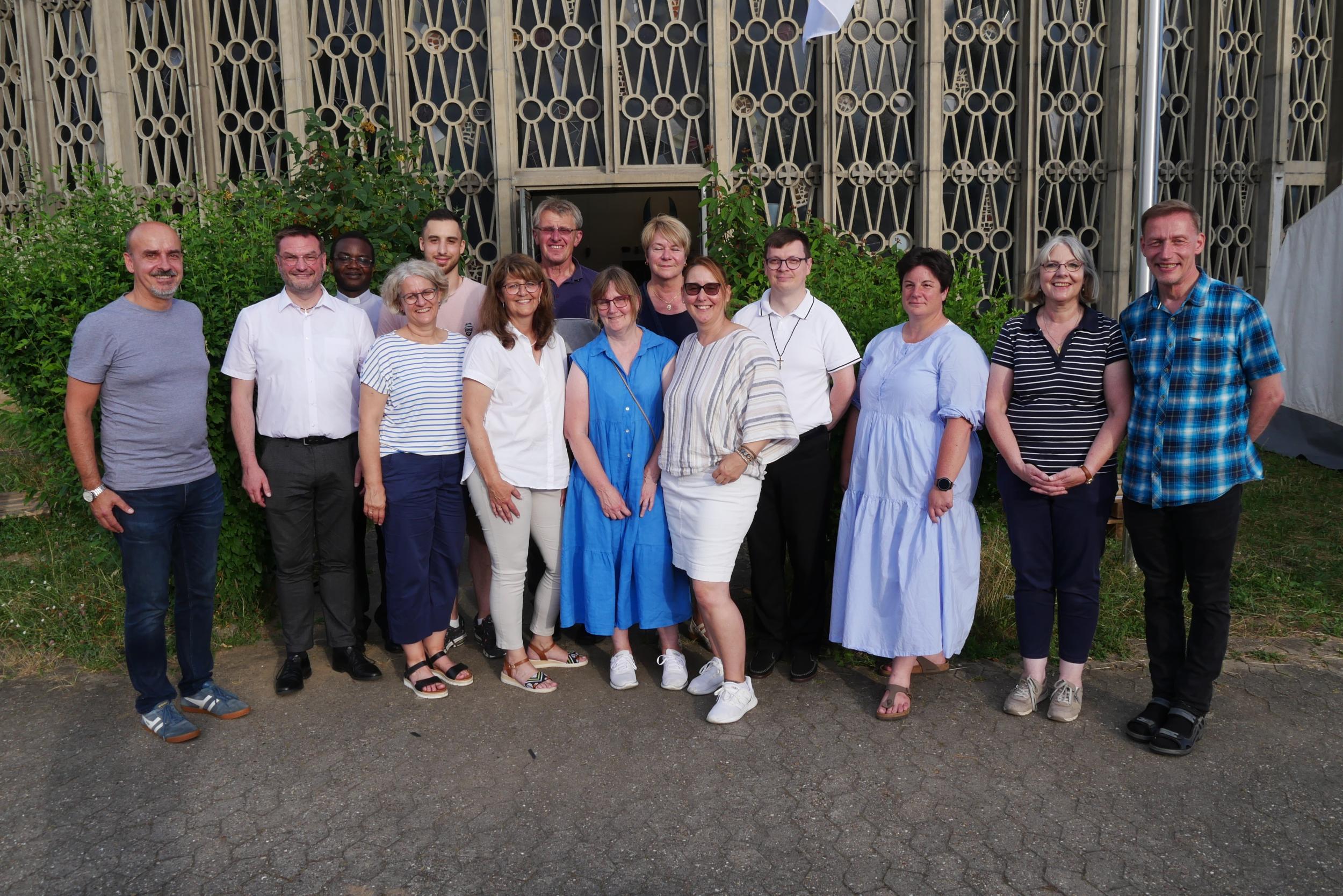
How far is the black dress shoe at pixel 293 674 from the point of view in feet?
14.8

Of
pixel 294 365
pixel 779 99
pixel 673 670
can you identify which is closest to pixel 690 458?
pixel 673 670

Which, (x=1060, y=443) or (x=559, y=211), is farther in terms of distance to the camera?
(x=559, y=211)

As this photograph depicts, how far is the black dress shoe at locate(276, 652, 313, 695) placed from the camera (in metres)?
4.52

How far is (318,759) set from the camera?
391cm

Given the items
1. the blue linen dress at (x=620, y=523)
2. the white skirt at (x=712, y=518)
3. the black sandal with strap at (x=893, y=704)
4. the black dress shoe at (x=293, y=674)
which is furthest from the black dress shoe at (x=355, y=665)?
the black sandal with strap at (x=893, y=704)

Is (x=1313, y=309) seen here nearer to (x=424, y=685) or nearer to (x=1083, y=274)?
(x=1083, y=274)

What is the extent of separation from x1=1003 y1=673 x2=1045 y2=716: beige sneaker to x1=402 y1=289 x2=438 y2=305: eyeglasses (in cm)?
302

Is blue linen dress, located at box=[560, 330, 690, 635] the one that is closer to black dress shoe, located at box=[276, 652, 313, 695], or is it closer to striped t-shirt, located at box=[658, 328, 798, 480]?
striped t-shirt, located at box=[658, 328, 798, 480]

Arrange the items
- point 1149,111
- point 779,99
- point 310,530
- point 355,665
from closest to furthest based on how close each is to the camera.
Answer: point 310,530, point 355,665, point 1149,111, point 779,99

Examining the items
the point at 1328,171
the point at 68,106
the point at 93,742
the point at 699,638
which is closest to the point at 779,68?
the point at 1328,171

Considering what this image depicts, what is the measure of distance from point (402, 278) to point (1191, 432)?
10.6 feet

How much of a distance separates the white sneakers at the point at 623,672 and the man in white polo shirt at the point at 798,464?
1.78 feet

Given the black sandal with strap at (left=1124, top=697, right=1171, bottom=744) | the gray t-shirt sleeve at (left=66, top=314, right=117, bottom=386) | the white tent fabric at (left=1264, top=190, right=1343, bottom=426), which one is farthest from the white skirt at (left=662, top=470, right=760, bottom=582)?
the white tent fabric at (left=1264, top=190, right=1343, bottom=426)

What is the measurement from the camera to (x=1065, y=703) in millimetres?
4125
